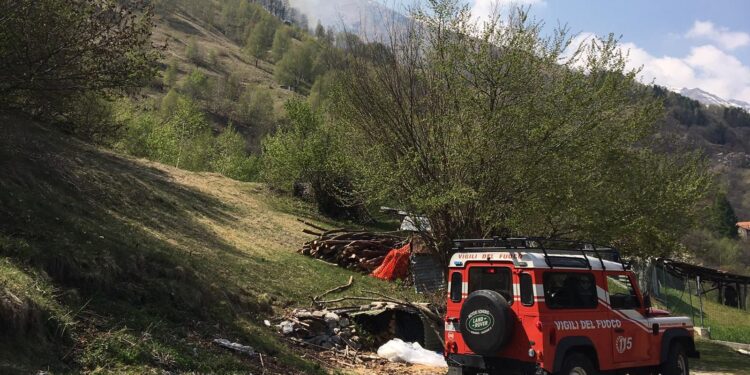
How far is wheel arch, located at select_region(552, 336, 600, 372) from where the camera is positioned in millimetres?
8000

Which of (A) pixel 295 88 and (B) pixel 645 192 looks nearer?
(B) pixel 645 192

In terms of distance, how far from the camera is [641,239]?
17031 mm

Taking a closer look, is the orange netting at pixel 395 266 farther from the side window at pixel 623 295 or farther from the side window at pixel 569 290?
the side window at pixel 569 290

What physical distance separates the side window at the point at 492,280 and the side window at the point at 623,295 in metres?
2.03

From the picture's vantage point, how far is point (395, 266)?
19.6m

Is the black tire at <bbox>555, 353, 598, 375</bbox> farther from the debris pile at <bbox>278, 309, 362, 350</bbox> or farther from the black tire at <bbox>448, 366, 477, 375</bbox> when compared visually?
the debris pile at <bbox>278, 309, 362, 350</bbox>

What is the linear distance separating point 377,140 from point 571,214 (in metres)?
5.78

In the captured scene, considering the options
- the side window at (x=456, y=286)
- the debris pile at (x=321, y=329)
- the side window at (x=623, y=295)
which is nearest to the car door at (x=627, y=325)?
the side window at (x=623, y=295)

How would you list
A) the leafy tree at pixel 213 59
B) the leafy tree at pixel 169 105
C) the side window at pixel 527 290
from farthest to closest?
the leafy tree at pixel 213 59 < the leafy tree at pixel 169 105 < the side window at pixel 527 290

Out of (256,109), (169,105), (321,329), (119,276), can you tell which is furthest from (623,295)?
(256,109)

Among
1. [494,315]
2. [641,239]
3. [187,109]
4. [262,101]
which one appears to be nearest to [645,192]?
[641,239]

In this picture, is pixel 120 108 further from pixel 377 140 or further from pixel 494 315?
pixel 494 315

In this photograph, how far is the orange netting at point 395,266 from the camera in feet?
64.0

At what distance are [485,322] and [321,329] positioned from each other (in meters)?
5.12
